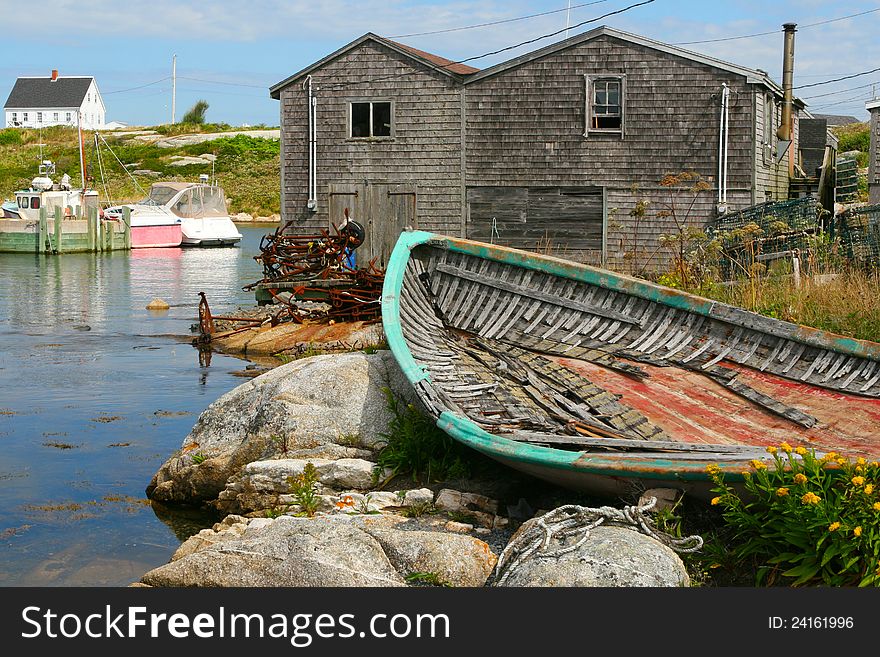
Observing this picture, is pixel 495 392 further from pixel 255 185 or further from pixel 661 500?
pixel 255 185

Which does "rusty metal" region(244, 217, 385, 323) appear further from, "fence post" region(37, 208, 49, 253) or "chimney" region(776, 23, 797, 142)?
"fence post" region(37, 208, 49, 253)

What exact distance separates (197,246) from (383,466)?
4848 centimetres

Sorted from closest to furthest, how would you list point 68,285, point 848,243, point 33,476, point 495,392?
1. point 495,392
2. point 33,476
3. point 848,243
4. point 68,285

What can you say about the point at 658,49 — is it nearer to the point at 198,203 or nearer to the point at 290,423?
the point at 290,423

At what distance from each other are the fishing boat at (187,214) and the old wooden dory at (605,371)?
143 ft

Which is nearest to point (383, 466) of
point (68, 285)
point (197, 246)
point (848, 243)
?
point (848, 243)

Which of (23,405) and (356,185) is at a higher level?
(356,185)

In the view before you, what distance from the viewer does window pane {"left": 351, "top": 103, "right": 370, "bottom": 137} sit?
24094 mm

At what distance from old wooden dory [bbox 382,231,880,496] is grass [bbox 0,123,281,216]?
59116 millimetres

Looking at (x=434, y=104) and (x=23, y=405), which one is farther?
(x=434, y=104)

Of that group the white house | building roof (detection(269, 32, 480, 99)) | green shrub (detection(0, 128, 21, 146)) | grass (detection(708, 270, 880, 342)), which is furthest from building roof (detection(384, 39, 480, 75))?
the white house

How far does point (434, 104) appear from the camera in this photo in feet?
77.2

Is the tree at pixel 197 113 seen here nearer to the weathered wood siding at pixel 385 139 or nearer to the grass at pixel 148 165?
the grass at pixel 148 165

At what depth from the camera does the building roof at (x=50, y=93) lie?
111062 mm
